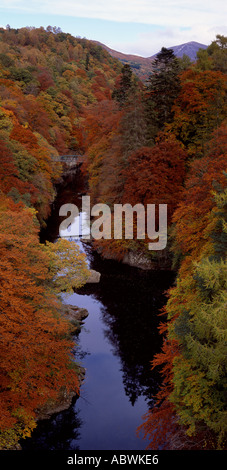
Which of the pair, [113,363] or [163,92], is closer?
[113,363]

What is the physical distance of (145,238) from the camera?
2525 centimetres

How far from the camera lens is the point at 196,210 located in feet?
52.5

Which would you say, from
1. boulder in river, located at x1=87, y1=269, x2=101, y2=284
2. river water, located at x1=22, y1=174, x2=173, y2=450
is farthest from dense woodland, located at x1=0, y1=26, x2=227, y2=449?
boulder in river, located at x1=87, y1=269, x2=101, y2=284

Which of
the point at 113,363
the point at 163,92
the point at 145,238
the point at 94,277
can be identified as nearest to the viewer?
the point at 113,363

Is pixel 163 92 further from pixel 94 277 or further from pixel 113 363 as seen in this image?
pixel 113 363

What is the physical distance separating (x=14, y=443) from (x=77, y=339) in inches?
290

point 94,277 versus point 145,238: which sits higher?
point 145,238

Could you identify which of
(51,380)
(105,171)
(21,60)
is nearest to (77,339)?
(51,380)

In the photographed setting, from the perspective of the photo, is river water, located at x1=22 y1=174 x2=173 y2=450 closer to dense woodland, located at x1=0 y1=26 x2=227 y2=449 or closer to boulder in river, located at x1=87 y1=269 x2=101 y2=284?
boulder in river, located at x1=87 y1=269 x2=101 y2=284

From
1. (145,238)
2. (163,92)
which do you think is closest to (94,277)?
(145,238)

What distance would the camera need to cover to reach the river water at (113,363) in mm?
12375

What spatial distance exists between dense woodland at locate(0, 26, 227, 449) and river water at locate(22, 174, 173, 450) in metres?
0.75

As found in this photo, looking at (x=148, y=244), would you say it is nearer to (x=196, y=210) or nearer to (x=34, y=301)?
(x=196, y=210)

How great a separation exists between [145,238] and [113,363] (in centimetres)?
1112
